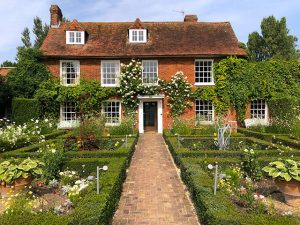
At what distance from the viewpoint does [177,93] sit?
20000mm

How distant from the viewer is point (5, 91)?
66.9ft

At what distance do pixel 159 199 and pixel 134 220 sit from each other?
1287 mm

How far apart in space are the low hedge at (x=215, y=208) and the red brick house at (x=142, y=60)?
1309 centimetres

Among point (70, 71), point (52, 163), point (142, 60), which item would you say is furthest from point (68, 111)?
point (52, 163)

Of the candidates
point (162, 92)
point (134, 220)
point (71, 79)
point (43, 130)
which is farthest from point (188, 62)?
point (134, 220)

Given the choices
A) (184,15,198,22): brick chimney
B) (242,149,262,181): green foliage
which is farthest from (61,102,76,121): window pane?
(242,149,262,181): green foliage

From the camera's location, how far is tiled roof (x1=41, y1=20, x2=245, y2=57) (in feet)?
66.8

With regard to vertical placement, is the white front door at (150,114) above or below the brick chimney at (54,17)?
below

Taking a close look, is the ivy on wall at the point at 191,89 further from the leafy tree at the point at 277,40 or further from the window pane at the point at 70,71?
the leafy tree at the point at 277,40

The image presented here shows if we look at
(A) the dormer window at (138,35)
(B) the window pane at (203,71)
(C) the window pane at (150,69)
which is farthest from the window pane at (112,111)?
(B) the window pane at (203,71)

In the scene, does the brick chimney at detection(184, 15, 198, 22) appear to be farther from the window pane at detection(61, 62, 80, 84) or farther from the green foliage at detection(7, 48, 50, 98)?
the green foliage at detection(7, 48, 50, 98)

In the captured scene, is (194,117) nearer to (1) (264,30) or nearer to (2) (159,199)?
(2) (159,199)

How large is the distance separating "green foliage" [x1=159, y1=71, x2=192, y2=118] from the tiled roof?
75.8 inches

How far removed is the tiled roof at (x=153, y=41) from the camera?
20.4 metres
